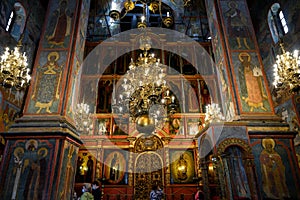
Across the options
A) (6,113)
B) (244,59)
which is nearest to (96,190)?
(244,59)

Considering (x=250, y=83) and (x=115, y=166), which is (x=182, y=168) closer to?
(x=115, y=166)

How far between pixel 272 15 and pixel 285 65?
5.83 meters

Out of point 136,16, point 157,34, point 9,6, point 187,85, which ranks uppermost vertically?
point 136,16

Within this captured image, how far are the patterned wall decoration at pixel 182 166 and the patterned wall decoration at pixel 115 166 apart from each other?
2.36 metres

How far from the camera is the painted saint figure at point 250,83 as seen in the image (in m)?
5.53

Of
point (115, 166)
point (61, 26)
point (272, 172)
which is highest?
point (61, 26)

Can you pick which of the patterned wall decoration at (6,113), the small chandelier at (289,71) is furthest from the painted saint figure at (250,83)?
the patterned wall decoration at (6,113)

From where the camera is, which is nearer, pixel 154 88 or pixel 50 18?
pixel 50 18

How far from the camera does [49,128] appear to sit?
458 cm

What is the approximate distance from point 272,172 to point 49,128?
521 cm

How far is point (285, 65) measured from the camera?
6.24 m

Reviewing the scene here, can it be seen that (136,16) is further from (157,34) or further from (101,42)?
(101,42)

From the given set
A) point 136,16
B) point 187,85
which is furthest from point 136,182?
point 136,16

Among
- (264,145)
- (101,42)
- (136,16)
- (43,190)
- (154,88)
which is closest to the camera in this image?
(43,190)
